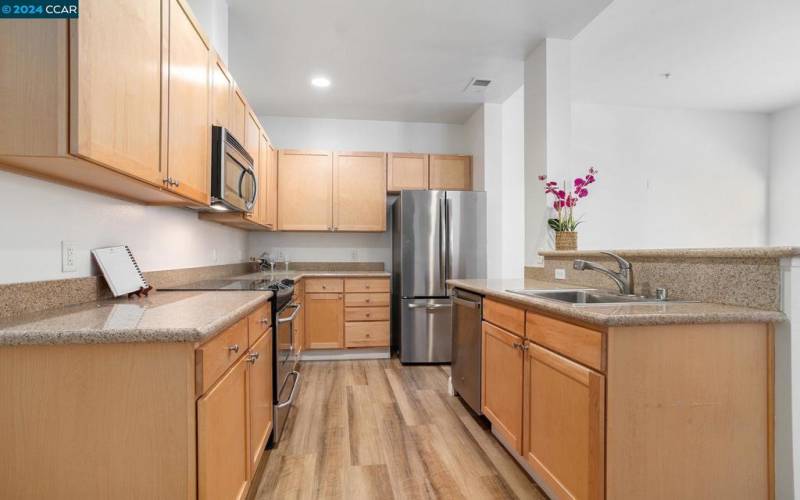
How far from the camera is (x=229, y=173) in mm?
2139

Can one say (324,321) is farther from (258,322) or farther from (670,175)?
(670,175)

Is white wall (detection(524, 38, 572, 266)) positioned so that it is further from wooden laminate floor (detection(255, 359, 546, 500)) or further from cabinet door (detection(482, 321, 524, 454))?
wooden laminate floor (detection(255, 359, 546, 500))

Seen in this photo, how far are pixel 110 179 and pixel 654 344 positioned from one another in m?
1.97

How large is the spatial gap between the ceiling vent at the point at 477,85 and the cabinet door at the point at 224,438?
313 centimetres

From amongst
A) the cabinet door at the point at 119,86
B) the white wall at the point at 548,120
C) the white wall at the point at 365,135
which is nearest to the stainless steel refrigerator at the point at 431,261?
the white wall at the point at 548,120

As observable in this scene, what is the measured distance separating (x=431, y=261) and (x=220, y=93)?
93.1 inches

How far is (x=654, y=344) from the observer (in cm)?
126

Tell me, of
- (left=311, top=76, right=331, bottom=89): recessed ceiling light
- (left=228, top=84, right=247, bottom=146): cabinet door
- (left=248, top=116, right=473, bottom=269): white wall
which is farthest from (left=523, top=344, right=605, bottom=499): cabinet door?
(left=248, top=116, right=473, bottom=269): white wall

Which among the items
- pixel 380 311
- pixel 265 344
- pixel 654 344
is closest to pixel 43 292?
pixel 265 344

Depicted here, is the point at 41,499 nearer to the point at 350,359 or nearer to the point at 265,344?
the point at 265,344

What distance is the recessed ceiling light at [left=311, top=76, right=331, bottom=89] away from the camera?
3440 mm

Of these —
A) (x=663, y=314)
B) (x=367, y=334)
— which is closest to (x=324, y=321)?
(x=367, y=334)

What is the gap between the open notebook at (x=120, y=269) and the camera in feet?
5.26

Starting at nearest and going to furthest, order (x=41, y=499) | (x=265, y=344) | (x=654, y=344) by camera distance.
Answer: (x=41, y=499)
(x=654, y=344)
(x=265, y=344)
